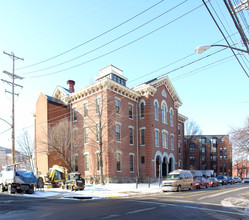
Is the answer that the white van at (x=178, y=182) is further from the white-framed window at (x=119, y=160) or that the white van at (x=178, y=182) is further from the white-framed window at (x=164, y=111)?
the white-framed window at (x=164, y=111)

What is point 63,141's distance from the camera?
112 ft

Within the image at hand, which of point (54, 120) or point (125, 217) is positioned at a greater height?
point (54, 120)

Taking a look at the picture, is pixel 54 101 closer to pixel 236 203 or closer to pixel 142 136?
pixel 142 136

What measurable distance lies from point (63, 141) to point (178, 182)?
53.5 ft

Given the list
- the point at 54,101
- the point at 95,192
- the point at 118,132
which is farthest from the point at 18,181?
the point at 54,101

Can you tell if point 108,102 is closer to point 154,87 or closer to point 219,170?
point 154,87

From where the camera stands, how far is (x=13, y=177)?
22.8 meters

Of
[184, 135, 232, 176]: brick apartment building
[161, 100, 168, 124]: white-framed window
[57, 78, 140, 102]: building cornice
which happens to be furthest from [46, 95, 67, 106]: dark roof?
[184, 135, 232, 176]: brick apartment building

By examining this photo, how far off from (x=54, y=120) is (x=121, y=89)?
1088 centimetres

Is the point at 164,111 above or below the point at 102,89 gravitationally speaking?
below

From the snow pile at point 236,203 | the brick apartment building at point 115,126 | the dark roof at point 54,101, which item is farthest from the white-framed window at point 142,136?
the snow pile at point 236,203

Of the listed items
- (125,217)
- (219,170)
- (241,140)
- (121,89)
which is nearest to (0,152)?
(219,170)

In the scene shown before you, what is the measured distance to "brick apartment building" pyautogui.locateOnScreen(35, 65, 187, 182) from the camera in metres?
33.3

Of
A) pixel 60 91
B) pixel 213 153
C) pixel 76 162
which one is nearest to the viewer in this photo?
pixel 76 162
